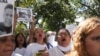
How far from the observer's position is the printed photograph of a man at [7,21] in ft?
10.2

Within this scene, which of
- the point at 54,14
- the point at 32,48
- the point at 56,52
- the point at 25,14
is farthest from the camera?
the point at 54,14

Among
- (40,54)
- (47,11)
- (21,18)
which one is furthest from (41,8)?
(40,54)

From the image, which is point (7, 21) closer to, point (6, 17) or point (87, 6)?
point (6, 17)

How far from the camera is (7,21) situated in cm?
318

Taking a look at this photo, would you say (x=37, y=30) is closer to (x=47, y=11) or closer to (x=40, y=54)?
(x=40, y=54)

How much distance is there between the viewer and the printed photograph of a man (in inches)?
122

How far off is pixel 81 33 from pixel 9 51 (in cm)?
77

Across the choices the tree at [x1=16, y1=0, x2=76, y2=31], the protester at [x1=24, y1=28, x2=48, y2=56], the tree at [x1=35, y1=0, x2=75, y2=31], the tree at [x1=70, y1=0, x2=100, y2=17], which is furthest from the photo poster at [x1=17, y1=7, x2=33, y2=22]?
the tree at [x1=70, y1=0, x2=100, y2=17]

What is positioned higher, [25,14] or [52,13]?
[25,14]

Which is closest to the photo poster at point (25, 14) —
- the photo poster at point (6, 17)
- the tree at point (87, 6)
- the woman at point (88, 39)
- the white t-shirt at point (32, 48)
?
the white t-shirt at point (32, 48)

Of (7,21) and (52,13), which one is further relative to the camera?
(52,13)

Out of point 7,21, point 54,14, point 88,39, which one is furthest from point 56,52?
point 54,14

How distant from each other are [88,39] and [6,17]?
87 centimetres

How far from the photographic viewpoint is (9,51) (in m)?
3.29
